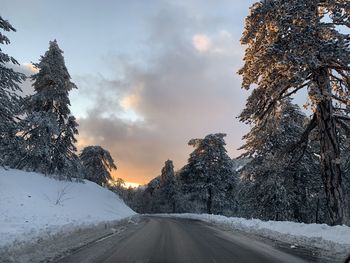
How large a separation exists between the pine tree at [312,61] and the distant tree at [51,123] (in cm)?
2048

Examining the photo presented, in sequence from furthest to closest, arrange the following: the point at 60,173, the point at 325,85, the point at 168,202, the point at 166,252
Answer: the point at 168,202, the point at 60,173, the point at 325,85, the point at 166,252

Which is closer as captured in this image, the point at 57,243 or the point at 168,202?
the point at 57,243

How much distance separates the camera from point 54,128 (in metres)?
33.8

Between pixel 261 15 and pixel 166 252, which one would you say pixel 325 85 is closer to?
pixel 261 15

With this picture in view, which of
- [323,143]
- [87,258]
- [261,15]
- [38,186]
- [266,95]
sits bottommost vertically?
[87,258]

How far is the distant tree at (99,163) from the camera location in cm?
7175

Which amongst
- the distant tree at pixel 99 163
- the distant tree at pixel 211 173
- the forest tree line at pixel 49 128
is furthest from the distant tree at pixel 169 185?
the forest tree line at pixel 49 128

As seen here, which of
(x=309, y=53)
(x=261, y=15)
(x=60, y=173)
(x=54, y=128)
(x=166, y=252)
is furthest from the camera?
(x=60, y=173)

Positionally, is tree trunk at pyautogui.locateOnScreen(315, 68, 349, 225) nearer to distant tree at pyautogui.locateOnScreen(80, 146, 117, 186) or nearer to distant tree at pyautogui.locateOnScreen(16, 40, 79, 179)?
distant tree at pyautogui.locateOnScreen(16, 40, 79, 179)

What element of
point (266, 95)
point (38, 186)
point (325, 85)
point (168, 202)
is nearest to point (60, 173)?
point (38, 186)

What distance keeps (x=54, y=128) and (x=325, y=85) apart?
929 inches

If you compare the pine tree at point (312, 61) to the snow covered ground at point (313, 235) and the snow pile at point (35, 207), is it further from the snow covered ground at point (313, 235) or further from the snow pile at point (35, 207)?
the snow pile at point (35, 207)

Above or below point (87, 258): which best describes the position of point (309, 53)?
above

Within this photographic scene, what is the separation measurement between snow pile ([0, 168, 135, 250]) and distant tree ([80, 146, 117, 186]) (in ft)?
111
